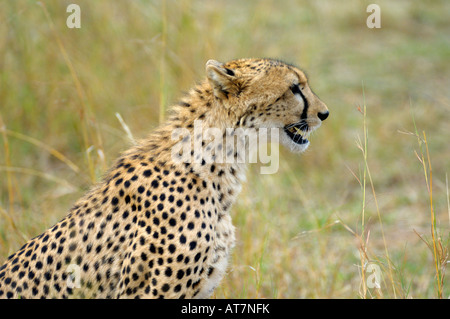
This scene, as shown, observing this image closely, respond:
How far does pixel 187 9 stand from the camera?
4516 mm

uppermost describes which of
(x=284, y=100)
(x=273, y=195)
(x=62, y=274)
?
(x=284, y=100)

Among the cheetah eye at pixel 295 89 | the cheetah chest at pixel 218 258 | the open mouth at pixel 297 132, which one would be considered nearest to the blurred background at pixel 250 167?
the cheetah chest at pixel 218 258

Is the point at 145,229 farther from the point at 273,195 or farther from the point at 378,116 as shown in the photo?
the point at 378,116

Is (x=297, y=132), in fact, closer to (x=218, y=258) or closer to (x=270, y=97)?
(x=270, y=97)

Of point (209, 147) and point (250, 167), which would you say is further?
point (250, 167)

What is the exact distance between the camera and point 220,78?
259 cm

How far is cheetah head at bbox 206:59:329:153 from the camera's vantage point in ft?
8.63

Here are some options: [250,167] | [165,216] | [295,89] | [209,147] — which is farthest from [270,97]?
[250,167]

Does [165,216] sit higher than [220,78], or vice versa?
[220,78]

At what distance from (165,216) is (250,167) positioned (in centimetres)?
193

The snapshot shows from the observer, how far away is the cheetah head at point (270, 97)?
8.63 feet
